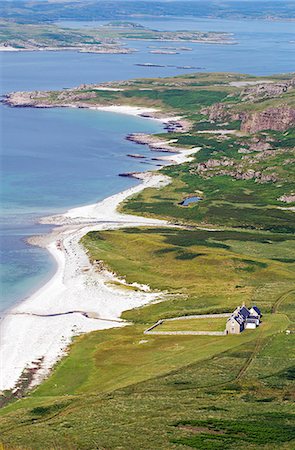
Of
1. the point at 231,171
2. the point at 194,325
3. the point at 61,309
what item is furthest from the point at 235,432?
the point at 231,171

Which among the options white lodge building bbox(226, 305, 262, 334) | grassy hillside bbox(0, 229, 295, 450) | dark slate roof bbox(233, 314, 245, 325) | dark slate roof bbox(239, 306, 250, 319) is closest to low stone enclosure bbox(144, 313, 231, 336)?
white lodge building bbox(226, 305, 262, 334)

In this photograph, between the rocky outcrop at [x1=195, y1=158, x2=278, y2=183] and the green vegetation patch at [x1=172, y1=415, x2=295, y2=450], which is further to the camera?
the rocky outcrop at [x1=195, y1=158, x2=278, y2=183]

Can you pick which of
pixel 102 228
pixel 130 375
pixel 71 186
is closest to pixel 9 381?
pixel 130 375

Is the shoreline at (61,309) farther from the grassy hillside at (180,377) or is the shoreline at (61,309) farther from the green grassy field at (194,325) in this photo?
the green grassy field at (194,325)

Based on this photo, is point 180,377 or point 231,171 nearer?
point 180,377

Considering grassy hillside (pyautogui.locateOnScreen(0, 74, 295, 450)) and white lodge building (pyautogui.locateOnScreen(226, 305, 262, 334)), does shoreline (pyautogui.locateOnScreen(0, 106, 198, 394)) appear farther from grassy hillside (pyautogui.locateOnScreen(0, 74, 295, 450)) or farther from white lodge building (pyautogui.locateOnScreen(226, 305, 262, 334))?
white lodge building (pyautogui.locateOnScreen(226, 305, 262, 334))

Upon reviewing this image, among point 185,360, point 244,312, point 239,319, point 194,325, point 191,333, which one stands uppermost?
point 239,319

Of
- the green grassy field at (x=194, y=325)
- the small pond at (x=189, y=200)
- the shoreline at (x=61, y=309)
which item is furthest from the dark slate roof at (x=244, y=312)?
the small pond at (x=189, y=200)

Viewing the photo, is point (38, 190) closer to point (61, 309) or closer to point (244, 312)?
point (61, 309)

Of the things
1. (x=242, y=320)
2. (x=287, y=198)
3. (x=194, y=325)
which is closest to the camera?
(x=242, y=320)

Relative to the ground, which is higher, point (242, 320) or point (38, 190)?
point (242, 320)
